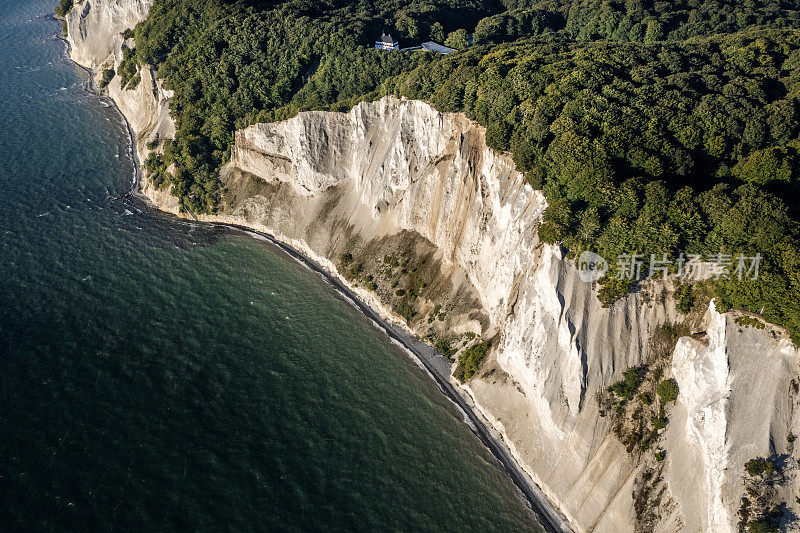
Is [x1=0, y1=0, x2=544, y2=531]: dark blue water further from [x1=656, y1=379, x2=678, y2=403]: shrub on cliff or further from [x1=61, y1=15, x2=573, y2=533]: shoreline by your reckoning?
[x1=656, y1=379, x2=678, y2=403]: shrub on cliff

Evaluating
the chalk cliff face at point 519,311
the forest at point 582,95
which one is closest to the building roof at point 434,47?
the forest at point 582,95

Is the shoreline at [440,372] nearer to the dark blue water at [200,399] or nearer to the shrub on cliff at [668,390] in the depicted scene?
the dark blue water at [200,399]

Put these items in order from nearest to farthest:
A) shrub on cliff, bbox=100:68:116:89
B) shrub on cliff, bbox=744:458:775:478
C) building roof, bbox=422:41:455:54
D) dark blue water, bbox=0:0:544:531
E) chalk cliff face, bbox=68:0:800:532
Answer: shrub on cliff, bbox=744:458:775:478 < chalk cliff face, bbox=68:0:800:532 < dark blue water, bbox=0:0:544:531 < building roof, bbox=422:41:455:54 < shrub on cliff, bbox=100:68:116:89

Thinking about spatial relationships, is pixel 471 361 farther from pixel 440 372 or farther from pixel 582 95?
pixel 582 95

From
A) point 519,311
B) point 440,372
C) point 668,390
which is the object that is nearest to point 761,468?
point 668,390

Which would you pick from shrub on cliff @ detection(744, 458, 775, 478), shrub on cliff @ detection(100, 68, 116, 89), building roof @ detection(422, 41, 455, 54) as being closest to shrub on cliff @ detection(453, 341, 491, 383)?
shrub on cliff @ detection(744, 458, 775, 478)

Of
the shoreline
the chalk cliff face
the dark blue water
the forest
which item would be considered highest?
the forest
